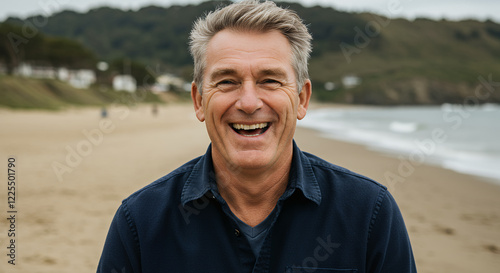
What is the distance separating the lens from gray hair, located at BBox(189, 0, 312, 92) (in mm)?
1838

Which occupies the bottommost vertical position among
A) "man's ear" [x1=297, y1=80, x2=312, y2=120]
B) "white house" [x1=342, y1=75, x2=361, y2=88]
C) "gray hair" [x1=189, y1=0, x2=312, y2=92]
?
"white house" [x1=342, y1=75, x2=361, y2=88]

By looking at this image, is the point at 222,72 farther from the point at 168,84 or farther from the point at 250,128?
the point at 168,84

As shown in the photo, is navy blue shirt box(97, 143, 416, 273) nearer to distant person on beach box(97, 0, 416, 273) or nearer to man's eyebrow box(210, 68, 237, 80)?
distant person on beach box(97, 0, 416, 273)

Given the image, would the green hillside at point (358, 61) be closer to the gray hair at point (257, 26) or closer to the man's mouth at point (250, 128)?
the gray hair at point (257, 26)

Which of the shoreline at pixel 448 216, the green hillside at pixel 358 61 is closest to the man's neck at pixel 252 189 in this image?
the shoreline at pixel 448 216

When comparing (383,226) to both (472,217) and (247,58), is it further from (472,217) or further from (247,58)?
(472,217)

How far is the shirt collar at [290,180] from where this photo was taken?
1.82m

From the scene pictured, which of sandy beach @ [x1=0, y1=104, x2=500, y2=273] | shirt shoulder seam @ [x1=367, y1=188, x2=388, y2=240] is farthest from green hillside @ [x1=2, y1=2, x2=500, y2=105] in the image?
shirt shoulder seam @ [x1=367, y1=188, x2=388, y2=240]

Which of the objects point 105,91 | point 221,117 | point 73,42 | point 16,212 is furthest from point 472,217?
point 73,42

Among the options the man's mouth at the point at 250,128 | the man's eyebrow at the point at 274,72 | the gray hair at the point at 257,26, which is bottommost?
the man's mouth at the point at 250,128

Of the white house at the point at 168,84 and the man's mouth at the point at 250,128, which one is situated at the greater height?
the man's mouth at the point at 250,128

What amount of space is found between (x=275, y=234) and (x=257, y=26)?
98 cm

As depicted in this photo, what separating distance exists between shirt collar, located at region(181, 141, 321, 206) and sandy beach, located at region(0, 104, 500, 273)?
→ 10.0 feet

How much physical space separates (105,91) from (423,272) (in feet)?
206
